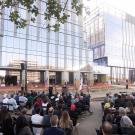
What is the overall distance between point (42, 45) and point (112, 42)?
101ft

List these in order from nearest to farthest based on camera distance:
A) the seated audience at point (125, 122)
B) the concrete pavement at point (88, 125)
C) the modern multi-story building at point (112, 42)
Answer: the seated audience at point (125, 122) → the concrete pavement at point (88, 125) → the modern multi-story building at point (112, 42)

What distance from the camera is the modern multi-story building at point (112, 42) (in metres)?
84.9

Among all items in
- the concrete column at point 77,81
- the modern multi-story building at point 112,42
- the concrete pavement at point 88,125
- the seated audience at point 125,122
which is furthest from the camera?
the modern multi-story building at point 112,42

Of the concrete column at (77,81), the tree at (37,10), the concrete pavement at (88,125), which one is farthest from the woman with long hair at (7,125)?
the concrete column at (77,81)

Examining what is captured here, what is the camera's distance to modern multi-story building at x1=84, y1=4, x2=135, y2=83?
84938mm

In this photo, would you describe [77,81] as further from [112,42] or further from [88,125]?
[112,42]

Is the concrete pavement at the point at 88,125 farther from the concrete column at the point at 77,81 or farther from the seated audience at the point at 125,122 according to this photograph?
the concrete column at the point at 77,81

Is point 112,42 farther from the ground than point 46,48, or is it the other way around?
point 112,42

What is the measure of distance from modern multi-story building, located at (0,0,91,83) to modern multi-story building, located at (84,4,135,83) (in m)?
9.64

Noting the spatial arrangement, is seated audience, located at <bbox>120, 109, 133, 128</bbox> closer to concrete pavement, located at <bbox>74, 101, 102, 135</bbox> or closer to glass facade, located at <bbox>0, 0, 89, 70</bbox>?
concrete pavement, located at <bbox>74, 101, 102, 135</bbox>

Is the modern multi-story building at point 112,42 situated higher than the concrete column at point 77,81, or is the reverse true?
the modern multi-story building at point 112,42

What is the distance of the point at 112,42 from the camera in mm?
87375

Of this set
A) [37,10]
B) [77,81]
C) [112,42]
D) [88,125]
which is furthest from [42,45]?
[37,10]

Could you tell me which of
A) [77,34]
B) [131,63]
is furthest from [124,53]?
[77,34]
